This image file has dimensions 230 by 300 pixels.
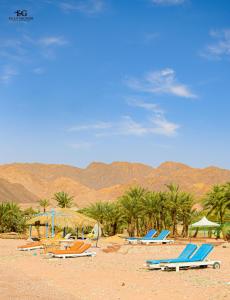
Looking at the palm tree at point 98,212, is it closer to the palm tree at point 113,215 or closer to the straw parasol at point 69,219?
the palm tree at point 113,215

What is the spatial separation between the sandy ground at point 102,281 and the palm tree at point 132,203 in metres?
17.4

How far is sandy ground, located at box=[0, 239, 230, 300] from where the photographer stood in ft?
34.8

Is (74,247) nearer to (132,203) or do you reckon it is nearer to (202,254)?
(202,254)

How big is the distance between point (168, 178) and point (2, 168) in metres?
73.9

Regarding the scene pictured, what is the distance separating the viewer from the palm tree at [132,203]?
36.7 m

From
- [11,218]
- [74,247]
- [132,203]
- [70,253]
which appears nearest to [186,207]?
[132,203]

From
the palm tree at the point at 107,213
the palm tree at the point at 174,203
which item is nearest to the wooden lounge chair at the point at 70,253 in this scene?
the palm tree at the point at 174,203

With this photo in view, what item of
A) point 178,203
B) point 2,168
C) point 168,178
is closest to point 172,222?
point 178,203

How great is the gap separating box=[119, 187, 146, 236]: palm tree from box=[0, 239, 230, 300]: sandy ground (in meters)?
17.4

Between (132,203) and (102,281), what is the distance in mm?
23877

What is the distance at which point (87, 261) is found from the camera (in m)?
18.8

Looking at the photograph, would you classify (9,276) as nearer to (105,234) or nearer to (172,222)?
(172,222)

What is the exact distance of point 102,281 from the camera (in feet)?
42.2

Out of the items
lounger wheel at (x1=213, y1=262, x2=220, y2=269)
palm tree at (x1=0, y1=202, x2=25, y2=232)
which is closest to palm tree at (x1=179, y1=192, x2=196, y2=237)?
palm tree at (x1=0, y1=202, x2=25, y2=232)
